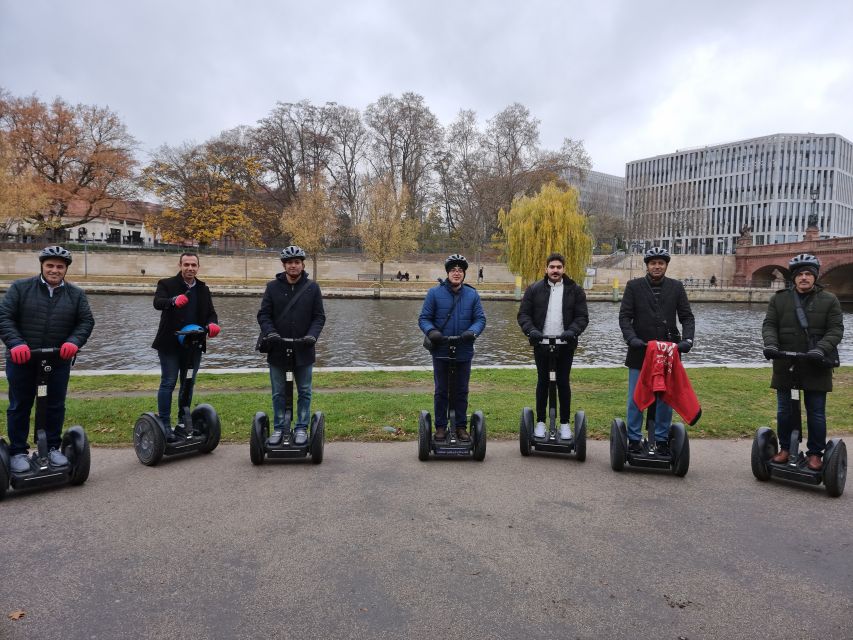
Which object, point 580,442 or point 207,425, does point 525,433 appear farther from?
point 207,425

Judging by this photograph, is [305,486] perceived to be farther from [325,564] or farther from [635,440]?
[635,440]

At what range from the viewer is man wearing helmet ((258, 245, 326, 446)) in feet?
19.1

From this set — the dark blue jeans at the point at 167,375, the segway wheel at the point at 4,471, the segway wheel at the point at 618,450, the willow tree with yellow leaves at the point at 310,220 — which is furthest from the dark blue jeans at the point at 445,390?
the willow tree with yellow leaves at the point at 310,220

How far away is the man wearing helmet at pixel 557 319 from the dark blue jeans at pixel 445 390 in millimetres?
763

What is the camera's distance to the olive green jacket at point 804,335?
5176 millimetres

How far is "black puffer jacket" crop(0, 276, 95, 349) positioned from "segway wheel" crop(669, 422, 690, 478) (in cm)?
560

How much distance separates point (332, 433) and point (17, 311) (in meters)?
3.40

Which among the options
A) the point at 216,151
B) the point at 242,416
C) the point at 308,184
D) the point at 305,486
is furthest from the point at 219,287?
the point at 305,486

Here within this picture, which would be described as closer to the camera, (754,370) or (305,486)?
(305,486)

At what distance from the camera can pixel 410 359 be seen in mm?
16156

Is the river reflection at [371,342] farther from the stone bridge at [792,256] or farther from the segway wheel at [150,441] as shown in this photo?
the stone bridge at [792,256]

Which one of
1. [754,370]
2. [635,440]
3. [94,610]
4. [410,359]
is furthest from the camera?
[410,359]

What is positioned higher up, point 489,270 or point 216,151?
point 216,151

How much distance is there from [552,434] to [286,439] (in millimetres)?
2765
